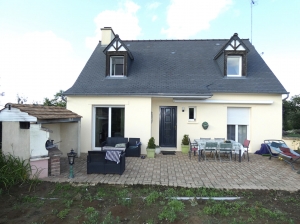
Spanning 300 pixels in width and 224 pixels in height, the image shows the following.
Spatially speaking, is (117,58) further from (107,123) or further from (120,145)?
(120,145)

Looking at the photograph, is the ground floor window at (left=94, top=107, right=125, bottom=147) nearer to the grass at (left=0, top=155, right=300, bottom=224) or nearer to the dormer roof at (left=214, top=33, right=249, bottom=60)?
the grass at (left=0, top=155, right=300, bottom=224)

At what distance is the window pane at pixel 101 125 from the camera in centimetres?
955

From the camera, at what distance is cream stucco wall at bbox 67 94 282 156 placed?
29.9 ft

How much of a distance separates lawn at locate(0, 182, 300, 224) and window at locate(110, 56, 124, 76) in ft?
24.2

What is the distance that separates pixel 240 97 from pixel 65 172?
8.89m

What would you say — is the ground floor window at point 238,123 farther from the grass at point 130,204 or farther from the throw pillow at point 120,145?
the throw pillow at point 120,145

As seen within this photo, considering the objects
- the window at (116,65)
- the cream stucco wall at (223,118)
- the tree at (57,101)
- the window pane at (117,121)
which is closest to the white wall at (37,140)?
the window pane at (117,121)

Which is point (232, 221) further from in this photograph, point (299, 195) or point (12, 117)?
point (12, 117)

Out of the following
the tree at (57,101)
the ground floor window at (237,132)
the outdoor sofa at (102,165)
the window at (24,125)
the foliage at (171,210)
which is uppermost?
the tree at (57,101)

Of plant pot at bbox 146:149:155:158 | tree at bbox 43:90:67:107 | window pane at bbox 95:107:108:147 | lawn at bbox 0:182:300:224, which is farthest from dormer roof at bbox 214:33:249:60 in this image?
tree at bbox 43:90:67:107

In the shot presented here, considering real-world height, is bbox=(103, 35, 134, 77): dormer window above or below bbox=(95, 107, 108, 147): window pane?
above

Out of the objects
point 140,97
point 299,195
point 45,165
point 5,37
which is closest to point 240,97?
point 140,97

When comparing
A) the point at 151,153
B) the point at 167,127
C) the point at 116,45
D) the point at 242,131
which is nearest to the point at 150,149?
the point at 151,153

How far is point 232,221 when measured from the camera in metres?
3.21
